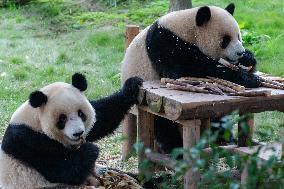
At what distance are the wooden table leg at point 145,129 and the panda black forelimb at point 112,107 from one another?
0.31 meters

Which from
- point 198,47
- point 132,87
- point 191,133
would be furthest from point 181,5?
point 191,133

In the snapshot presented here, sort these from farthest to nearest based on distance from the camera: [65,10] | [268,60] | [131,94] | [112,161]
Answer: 1. [65,10]
2. [268,60]
3. [112,161]
4. [131,94]

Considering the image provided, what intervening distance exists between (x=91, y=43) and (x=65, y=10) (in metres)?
3.87

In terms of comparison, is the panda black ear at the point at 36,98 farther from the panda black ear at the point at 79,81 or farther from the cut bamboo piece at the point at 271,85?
the cut bamboo piece at the point at 271,85

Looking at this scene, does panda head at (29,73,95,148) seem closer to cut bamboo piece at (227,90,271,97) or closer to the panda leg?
cut bamboo piece at (227,90,271,97)

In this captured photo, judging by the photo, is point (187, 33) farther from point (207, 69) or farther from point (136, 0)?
point (136, 0)

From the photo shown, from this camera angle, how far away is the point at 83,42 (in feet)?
41.6

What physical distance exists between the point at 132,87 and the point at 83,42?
7473 mm

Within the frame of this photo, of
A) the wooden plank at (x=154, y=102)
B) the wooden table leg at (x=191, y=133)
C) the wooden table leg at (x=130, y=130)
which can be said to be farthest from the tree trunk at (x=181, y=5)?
the wooden table leg at (x=191, y=133)

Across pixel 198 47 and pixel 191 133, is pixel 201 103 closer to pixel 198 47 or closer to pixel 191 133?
pixel 191 133

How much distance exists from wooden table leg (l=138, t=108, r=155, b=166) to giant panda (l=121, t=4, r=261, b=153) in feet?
1.26

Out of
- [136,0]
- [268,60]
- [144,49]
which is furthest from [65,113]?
[136,0]

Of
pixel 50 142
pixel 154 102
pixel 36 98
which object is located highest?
pixel 36 98

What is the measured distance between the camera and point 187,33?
5539 millimetres
